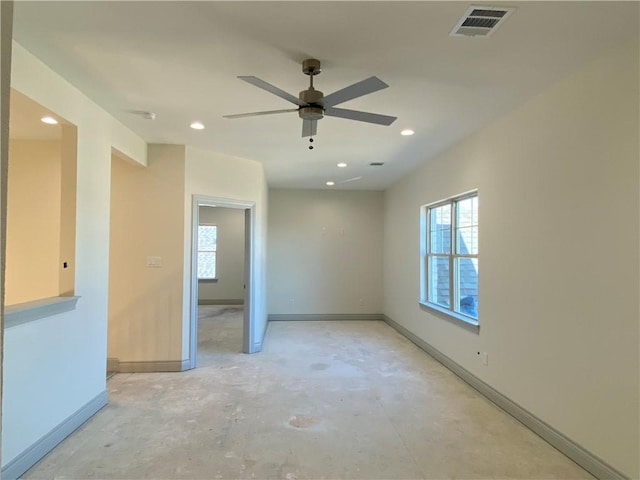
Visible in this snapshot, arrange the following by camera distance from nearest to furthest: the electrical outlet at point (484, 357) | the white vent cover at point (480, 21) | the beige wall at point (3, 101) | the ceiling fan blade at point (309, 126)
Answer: the beige wall at point (3, 101), the white vent cover at point (480, 21), the ceiling fan blade at point (309, 126), the electrical outlet at point (484, 357)

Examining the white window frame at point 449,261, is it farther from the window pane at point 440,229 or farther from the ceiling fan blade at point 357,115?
the ceiling fan blade at point 357,115

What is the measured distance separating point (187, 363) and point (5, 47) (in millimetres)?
3934

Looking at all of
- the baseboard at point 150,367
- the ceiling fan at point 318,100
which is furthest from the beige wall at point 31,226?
the ceiling fan at point 318,100

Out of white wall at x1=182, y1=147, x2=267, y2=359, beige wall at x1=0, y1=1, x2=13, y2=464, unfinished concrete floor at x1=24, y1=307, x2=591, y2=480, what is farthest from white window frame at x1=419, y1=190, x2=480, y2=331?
beige wall at x1=0, y1=1, x2=13, y2=464

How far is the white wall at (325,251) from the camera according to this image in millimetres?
7324

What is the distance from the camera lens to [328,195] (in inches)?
294

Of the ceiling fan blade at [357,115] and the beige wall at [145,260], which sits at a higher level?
the ceiling fan blade at [357,115]

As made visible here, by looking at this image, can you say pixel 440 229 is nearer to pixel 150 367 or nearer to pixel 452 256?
pixel 452 256

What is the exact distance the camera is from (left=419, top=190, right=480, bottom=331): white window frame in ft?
13.5

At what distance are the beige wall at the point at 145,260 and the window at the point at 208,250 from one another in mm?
5258

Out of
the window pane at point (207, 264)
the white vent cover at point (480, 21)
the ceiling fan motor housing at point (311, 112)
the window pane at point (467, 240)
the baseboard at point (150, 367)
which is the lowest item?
the baseboard at point (150, 367)

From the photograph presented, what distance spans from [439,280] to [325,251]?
2841 millimetres

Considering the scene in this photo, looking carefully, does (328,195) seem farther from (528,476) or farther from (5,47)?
(5,47)

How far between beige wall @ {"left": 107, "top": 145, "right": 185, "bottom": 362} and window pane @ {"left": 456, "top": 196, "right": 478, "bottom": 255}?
332 centimetres
